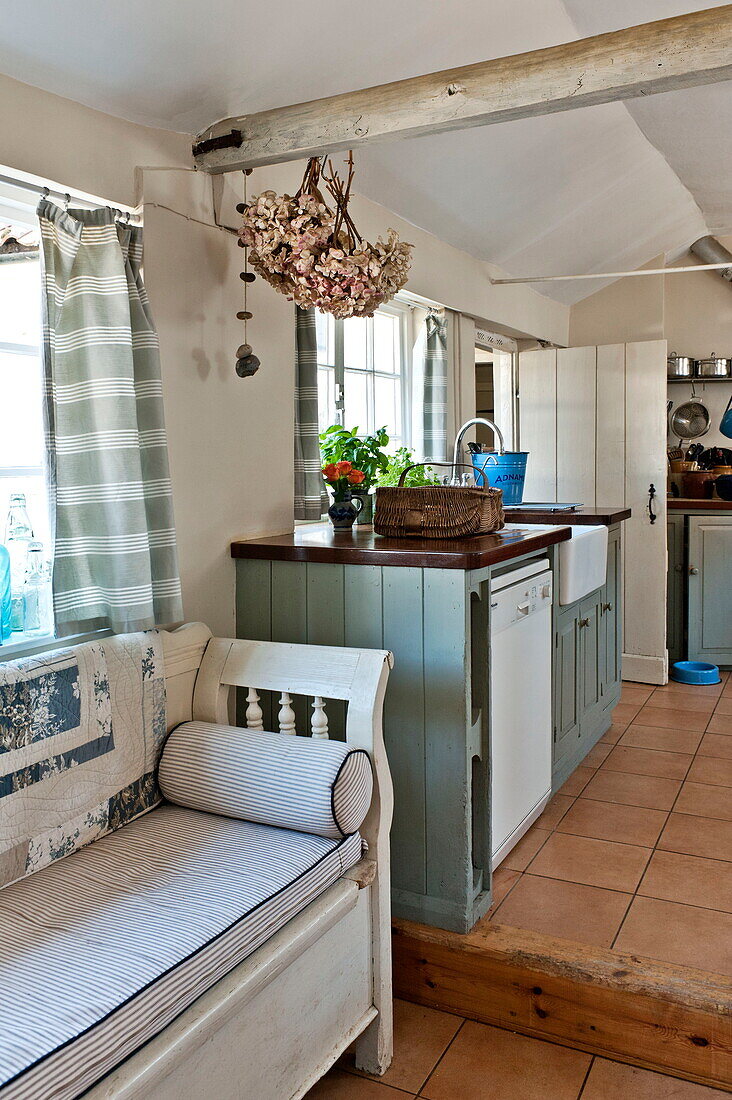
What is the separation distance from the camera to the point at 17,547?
2.02 meters

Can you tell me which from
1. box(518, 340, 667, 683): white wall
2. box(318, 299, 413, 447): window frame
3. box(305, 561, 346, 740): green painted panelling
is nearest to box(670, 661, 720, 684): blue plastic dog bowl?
box(518, 340, 667, 683): white wall

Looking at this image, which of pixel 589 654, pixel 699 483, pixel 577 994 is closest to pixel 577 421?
pixel 699 483

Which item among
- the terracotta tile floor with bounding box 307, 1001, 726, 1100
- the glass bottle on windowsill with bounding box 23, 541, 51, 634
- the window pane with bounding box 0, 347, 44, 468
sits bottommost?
the terracotta tile floor with bounding box 307, 1001, 726, 1100

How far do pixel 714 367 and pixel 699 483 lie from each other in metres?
0.84

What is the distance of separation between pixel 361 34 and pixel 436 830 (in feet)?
6.82

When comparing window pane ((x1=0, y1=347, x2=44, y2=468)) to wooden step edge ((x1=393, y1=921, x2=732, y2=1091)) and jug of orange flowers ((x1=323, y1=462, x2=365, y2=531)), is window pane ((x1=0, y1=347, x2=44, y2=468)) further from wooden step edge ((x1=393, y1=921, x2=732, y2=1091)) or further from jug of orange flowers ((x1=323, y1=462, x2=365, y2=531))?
wooden step edge ((x1=393, y1=921, x2=732, y2=1091))

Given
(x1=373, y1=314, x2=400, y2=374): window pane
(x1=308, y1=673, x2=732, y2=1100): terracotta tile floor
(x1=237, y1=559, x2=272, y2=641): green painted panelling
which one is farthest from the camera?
(x1=373, y1=314, x2=400, y2=374): window pane

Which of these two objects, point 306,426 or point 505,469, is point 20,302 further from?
point 505,469

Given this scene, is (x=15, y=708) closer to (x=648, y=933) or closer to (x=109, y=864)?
(x=109, y=864)

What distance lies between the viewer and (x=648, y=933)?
226 centimetres

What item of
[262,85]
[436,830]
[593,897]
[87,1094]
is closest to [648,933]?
[593,897]

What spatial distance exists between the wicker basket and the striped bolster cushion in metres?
0.87

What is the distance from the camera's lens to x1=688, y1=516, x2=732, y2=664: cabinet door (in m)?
5.29

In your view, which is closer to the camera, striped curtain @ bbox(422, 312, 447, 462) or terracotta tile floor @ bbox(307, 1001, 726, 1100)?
terracotta tile floor @ bbox(307, 1001, 726, 1100)
